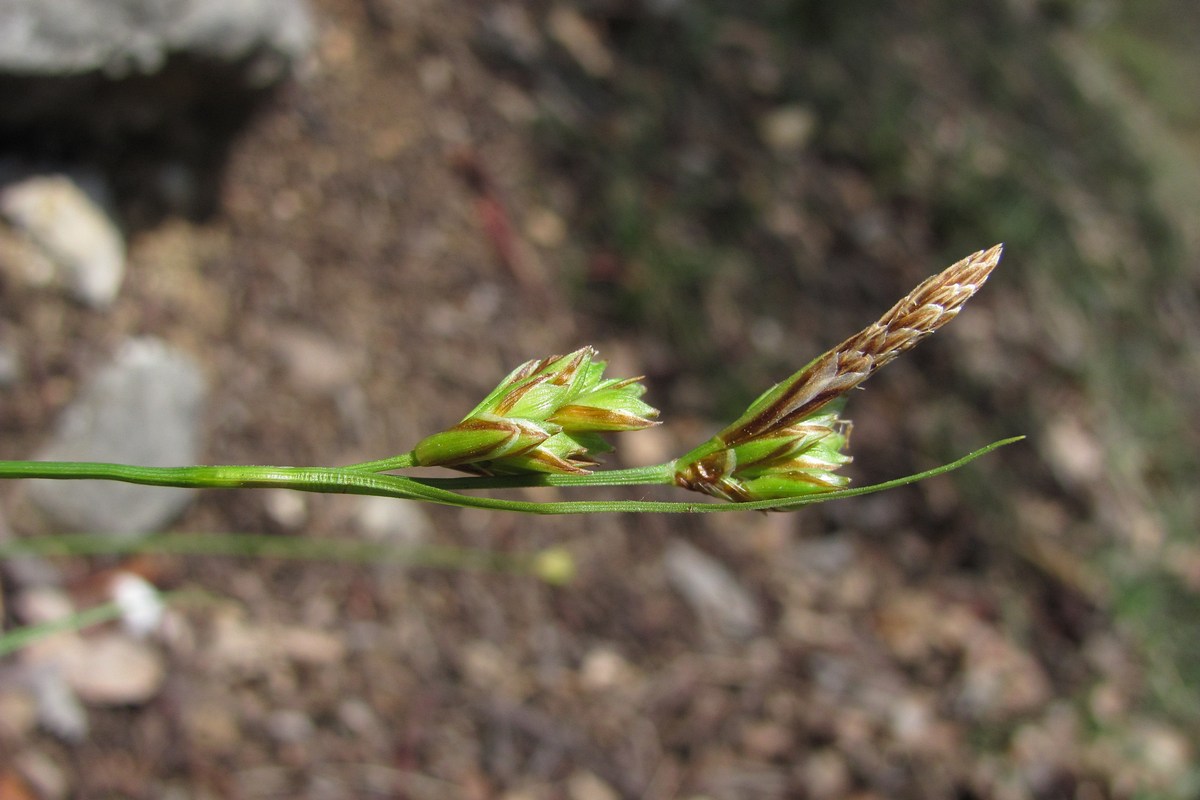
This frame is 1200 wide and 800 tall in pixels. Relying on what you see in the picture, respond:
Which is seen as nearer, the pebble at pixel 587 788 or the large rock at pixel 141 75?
the large rock at pixel 141 75

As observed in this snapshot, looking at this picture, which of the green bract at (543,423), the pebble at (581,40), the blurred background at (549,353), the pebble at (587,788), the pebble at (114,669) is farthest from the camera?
the pebble at (581,40)

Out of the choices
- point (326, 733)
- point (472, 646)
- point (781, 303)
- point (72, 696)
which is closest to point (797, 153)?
point (781, 303)

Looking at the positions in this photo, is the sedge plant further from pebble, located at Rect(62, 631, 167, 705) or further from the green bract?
pebble, located at Rect(62, 631, 167, 705)

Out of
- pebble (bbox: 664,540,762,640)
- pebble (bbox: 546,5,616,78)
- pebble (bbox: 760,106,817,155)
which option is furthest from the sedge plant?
pebble (bbox: 760,106,817,155)

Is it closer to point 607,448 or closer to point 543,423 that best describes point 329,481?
point 543,423

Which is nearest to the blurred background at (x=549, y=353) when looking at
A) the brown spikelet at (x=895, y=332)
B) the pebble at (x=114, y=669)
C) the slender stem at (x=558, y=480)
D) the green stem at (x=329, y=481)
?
the pebble at (x=114, y=669)

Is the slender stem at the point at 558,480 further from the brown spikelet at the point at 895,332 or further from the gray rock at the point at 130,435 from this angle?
the gray rock at the point at 130,435
